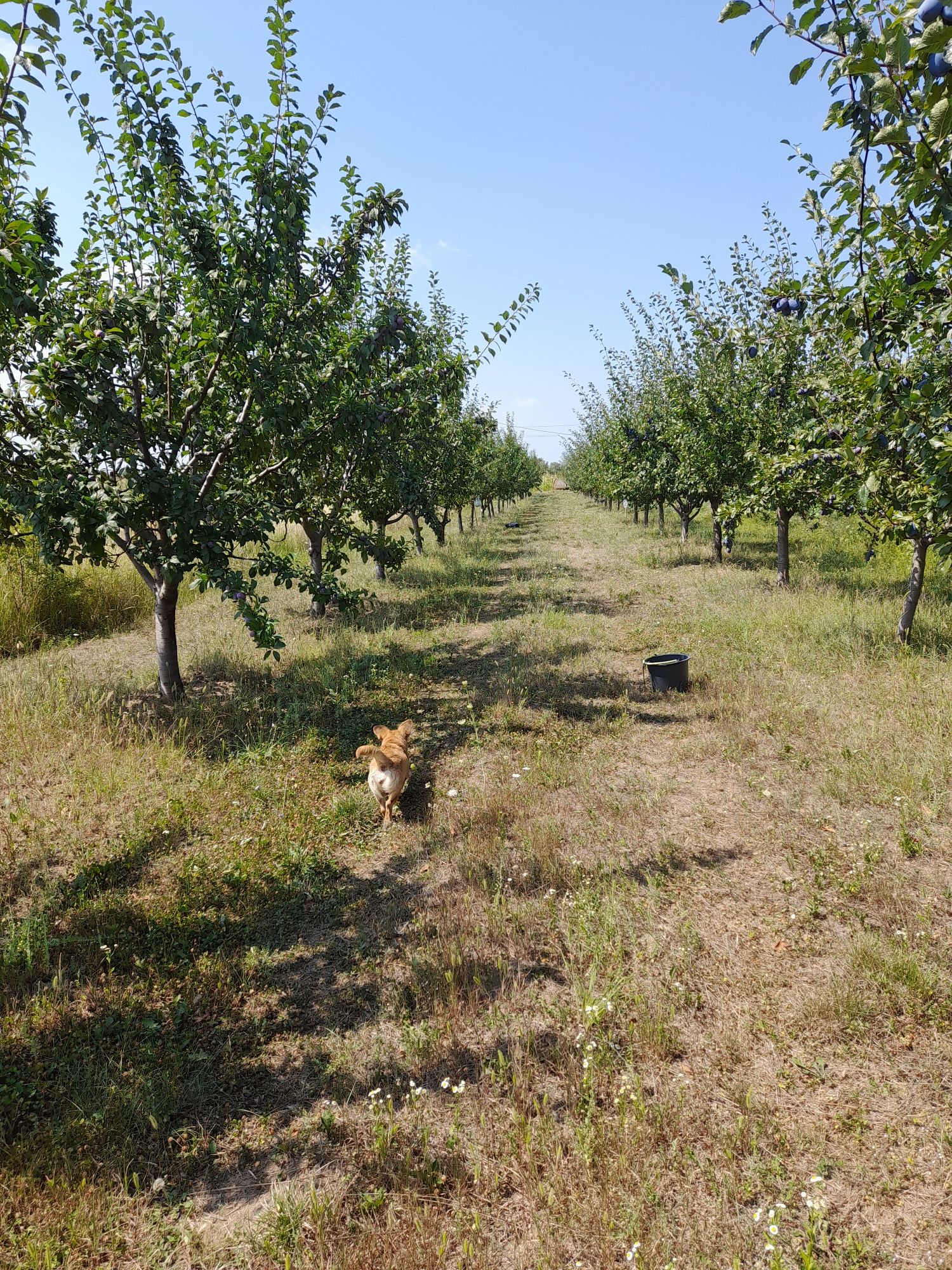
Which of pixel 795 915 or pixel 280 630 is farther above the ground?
pixel 280 630

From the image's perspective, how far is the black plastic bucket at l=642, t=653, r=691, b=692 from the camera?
23.5ft

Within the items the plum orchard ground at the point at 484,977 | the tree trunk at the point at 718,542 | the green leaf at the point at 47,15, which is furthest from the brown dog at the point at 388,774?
the tree trunk at the point at 718,542

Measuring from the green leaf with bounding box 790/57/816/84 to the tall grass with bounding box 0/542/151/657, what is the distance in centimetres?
981

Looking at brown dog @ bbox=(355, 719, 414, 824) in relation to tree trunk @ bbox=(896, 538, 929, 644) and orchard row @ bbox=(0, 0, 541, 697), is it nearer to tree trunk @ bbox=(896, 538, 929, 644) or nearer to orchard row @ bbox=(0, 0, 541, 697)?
orchard row @ bbox=(0, 0, 541, 697)

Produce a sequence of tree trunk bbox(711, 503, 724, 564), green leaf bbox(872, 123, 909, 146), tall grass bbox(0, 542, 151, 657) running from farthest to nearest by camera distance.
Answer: tree trunk bbox(711, 503, 724, 564)
tall grass bbox(0, 542, 151, 657)
green leaf bbox(872, 123, 909, 146)

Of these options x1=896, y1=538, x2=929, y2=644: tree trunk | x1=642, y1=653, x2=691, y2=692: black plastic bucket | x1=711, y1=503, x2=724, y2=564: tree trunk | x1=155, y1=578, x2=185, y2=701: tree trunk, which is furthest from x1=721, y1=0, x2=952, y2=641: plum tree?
x1=711, y1=503, x2=724, y2=564: tree trunk

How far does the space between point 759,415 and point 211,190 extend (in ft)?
32.9

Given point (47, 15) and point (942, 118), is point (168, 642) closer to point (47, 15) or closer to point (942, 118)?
point (47, 15)

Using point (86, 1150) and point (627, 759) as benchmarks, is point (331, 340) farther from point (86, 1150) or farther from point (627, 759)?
point (86, 1150)

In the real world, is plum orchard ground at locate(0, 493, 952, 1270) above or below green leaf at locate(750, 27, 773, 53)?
below

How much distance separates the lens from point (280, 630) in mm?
10852

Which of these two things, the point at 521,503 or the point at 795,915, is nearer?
the point at 795,915

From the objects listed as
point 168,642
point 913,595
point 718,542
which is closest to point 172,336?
point 168,642

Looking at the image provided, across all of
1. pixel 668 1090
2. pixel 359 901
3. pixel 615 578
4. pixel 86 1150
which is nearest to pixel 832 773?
pixel 668 1090
